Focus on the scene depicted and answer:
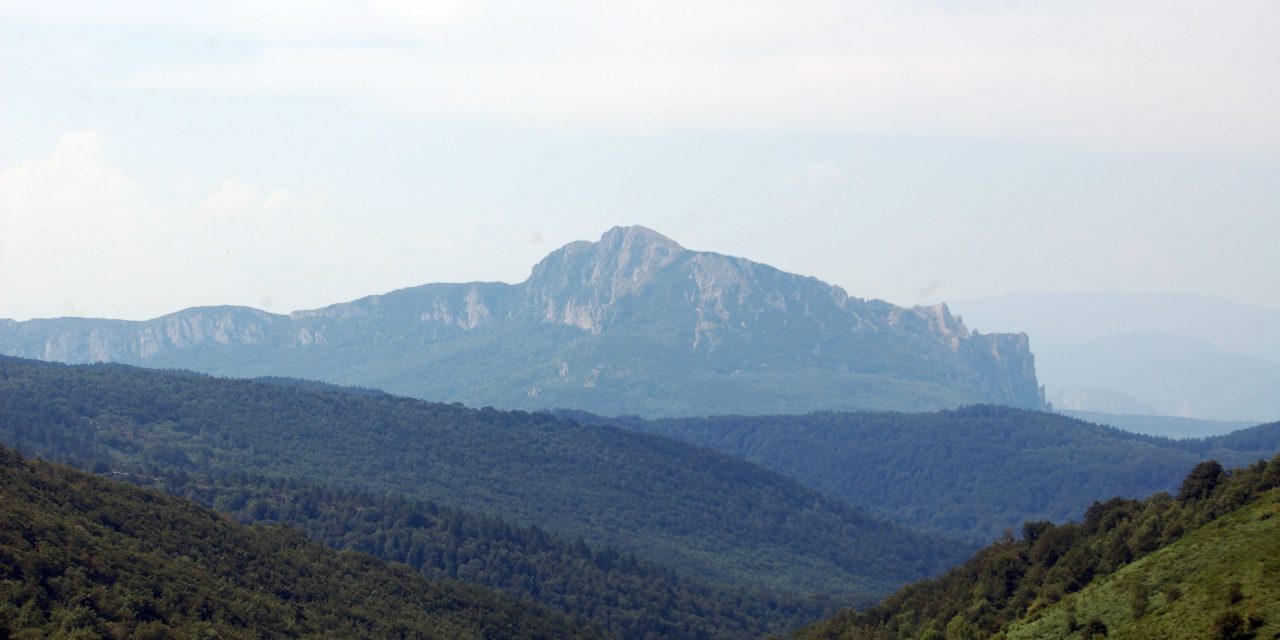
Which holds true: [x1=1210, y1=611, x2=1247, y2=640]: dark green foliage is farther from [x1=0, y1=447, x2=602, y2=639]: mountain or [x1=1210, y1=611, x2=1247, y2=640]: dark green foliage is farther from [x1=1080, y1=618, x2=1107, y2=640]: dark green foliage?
[x1=0, y1=447, x2=602, y2=639]: mountain

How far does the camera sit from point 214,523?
12500 centimetres

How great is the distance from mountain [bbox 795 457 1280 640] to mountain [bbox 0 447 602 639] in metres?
35.1

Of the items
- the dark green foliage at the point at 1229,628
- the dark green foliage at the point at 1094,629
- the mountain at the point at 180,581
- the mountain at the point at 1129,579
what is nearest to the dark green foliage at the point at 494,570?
the mountain at the point at 180,581

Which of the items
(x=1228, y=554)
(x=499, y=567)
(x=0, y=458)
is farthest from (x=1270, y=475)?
(x=499, y=567)

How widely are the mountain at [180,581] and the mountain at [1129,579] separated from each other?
115ft

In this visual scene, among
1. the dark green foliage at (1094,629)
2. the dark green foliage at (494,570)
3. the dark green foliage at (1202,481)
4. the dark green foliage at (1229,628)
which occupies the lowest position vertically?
the dark green foliage at (494,570)

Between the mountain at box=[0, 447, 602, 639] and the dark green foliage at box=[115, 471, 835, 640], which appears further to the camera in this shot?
the dark green foliage at box=[115, 471, 835, 640]

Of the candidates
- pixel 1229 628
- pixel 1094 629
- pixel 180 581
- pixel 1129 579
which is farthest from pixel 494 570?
pixel 1229 628

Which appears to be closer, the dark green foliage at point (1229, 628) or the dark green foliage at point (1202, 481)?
the dark green foliage at point (1229, 628)

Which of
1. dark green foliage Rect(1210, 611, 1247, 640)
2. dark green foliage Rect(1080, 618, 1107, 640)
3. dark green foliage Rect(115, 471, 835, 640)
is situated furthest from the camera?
dark green foliage Rect(115, 471, 835, 640)

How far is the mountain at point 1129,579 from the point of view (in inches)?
2736

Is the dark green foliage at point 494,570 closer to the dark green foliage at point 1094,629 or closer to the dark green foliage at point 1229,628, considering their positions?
the dark green foliage at point 1094,629

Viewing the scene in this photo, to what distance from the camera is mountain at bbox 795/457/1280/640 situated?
69.5 m

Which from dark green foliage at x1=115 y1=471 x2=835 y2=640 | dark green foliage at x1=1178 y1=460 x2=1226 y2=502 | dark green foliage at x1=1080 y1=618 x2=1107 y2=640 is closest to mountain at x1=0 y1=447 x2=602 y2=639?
dark green foliage at x1=115 y1=471 x2=835 y2=640
